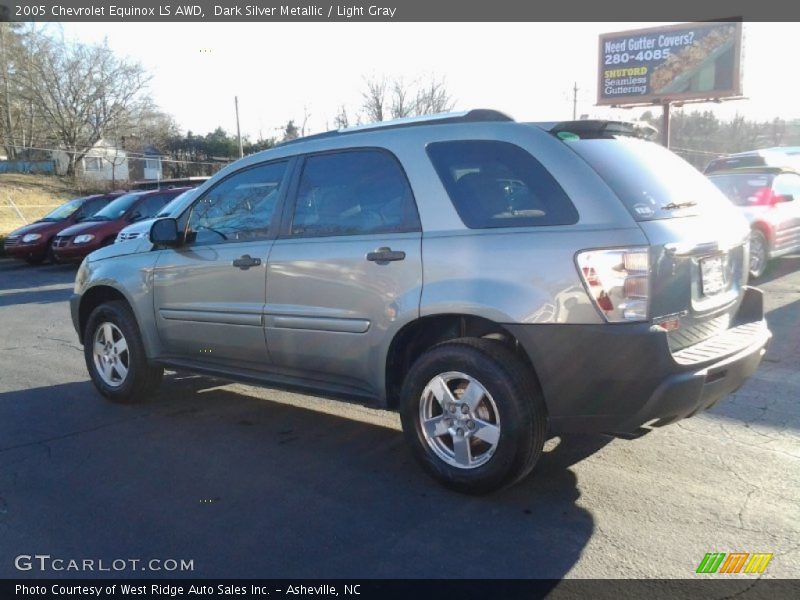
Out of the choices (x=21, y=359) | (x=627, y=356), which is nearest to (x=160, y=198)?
(x=21, y=359)

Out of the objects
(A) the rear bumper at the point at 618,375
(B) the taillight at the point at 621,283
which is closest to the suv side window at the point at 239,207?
(A) the rear bumper at the point at 618,375

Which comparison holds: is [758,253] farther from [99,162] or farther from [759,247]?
[99,162]

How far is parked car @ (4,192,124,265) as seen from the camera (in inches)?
679

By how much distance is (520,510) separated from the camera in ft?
11.9

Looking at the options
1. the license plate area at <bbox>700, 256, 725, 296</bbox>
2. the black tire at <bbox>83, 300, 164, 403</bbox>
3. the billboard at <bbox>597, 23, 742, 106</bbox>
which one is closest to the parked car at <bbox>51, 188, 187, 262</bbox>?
the black tire at <bbox>83, 300, 164, 403</bbox>

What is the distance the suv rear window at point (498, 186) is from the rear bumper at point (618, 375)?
0.56m

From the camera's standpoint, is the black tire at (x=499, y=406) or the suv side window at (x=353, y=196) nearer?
the black tire at (x=499, y=406)

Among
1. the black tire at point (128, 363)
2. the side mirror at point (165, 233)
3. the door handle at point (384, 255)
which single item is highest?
the side mirror at point (165, 233)

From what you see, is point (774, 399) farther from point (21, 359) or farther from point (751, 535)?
point (21, 359)

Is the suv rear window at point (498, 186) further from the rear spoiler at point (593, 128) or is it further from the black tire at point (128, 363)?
the black tire at point (128, 363)

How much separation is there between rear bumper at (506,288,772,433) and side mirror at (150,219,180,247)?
2803 millimetres

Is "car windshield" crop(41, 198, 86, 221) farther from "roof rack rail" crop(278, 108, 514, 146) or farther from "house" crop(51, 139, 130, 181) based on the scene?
"house" crop(51, 139, 130, 181)

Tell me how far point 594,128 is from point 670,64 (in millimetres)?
27585

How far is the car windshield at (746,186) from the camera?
10.7 metres
